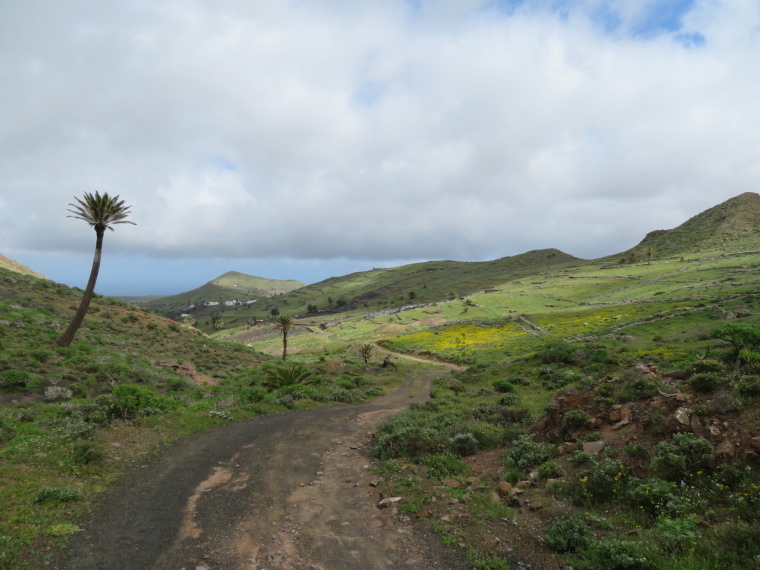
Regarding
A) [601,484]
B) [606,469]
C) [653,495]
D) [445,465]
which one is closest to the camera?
[653,495]

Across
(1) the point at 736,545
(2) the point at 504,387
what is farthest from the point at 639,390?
(2) the point at 504,387

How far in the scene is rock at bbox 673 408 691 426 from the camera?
8.40m

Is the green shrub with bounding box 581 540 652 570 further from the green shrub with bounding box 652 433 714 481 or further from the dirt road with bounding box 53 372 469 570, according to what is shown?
the green shrub with bounding box 652 433 714 481

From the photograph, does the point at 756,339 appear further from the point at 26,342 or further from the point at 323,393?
the point at 26,342

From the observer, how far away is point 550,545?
6.71 meters

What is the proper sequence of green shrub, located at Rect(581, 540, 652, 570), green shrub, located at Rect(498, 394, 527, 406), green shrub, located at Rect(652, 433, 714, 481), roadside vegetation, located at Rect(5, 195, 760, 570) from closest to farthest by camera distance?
green shrub, located at Rect(581, 540, 652, 570) < roadside vegetation, located at Rect(5, 195, 760, 570) < green shrub, located at Rect(652, 433, 714, 481) < green shrub, located at Rect(498, 394, 527, 406)

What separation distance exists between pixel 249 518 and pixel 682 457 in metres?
9.73

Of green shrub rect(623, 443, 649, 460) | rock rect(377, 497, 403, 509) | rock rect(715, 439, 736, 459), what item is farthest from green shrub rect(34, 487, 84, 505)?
rock rect(715, 439, 736, 459)

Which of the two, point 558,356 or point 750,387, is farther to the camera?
point 558,356

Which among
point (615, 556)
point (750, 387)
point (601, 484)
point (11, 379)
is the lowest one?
point (601, 484)

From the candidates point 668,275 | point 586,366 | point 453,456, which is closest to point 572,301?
point 668,275

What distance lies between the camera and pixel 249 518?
7949mm

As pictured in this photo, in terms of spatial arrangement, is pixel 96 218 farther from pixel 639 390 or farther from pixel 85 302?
pixel 639 390

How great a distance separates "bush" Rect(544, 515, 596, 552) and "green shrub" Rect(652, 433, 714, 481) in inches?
88.6
